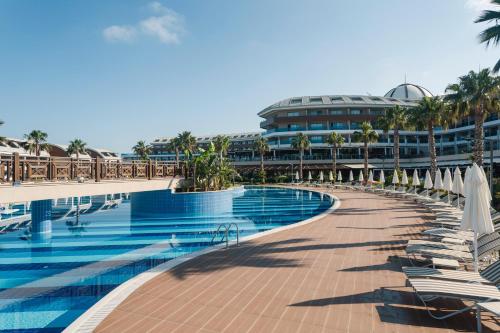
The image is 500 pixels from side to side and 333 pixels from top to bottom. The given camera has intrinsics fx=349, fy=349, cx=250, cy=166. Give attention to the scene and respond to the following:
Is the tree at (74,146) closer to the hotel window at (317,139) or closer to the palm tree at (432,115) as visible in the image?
the hotel window at (317,139)

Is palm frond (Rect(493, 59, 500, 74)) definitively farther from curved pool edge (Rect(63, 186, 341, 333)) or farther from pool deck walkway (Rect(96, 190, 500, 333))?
curved pool edge (Rect(63, 186, 341, 333))

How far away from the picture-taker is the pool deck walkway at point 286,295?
5418 millimetres

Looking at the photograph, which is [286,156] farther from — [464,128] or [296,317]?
[296,317]

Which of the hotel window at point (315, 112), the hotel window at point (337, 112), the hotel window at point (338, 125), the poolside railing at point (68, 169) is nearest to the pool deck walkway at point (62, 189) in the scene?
the poolside railing at point (68, 169)

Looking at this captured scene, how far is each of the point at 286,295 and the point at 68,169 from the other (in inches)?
545

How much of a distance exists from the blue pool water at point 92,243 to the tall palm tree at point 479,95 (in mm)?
12821

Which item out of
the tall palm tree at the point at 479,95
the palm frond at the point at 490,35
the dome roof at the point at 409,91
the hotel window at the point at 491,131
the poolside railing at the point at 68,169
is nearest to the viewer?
the poolside railing at the point at 68,169

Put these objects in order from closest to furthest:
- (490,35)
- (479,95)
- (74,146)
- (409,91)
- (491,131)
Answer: (490,35)
(479,95)
(491,131)
(74,146)
(409,91)

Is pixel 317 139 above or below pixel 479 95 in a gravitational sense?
above

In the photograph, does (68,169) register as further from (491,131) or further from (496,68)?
(491,131)

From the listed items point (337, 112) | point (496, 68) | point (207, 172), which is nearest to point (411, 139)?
point (337, 112)

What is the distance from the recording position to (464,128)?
6500 cm

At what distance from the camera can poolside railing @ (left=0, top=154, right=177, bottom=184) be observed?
44.3 ft

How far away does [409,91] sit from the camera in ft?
317
